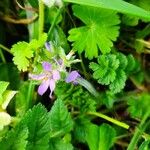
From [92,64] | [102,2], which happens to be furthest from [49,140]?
[102,2]

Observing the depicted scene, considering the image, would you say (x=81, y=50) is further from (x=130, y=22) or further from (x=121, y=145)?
(x=121, y=145)

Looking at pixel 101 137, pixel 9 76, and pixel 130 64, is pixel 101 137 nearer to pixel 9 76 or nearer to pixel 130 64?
pixel 130 64

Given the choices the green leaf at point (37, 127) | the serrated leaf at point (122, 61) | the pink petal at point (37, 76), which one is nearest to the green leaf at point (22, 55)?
the pink petal at point (37, 76)

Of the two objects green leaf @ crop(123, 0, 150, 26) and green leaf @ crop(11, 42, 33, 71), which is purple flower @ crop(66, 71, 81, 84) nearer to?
green leaf @ crop(11, 42, 33, 71)

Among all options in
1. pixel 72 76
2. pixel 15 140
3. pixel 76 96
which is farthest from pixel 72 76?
pixel 15 140

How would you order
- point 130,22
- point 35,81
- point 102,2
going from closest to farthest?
point 102,2
point 35,81
point 130,22

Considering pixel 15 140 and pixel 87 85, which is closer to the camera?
pixel 15 140

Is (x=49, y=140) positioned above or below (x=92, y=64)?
below
